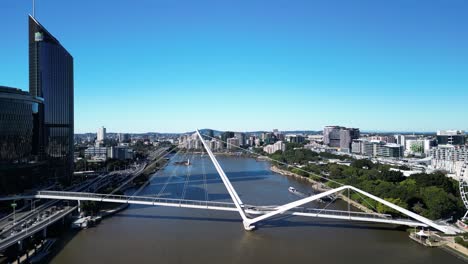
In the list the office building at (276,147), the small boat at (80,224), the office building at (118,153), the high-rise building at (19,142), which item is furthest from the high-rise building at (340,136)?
the small boat at (80,224)

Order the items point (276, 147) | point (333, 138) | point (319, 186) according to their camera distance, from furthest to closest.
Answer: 1. point (333, 138)
2. point (276, 147)
3. point (319, 186)

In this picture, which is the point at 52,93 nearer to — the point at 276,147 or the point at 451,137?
the point at 276,147

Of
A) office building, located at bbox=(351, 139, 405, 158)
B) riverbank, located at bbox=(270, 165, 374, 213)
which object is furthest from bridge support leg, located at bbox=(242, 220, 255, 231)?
office building, located at bbox=(351, 139, 405, 158)

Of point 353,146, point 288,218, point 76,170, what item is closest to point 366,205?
point 288,218

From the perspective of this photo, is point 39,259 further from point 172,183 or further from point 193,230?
point 172,183

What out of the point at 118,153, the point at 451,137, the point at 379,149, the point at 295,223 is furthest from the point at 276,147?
the point at 295,223

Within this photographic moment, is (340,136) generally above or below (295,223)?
above

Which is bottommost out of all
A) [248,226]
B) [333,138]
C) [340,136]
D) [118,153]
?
[248,226]

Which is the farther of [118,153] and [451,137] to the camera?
[451,137]
